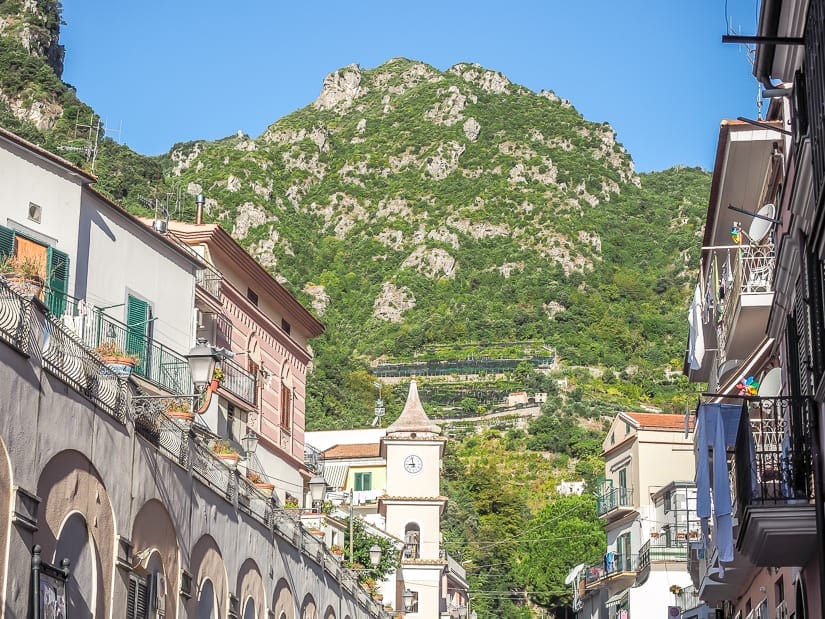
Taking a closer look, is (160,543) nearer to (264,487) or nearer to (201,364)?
(201,364)

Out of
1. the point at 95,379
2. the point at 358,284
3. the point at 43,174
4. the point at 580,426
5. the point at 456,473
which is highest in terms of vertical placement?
the point at 358,284

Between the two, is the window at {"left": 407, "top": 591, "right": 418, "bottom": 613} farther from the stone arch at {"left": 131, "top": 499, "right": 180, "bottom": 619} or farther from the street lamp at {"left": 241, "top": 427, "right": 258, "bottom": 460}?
the stone arch at {"left": 131, "top": 499, "right": 180, "bottom": 619}

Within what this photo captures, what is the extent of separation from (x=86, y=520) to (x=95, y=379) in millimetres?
1711

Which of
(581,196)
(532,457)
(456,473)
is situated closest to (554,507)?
(456,473)

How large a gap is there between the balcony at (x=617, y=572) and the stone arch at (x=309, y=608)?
26733 mm

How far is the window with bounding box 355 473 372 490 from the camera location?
79.4 m

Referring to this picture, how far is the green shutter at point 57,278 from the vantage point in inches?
1007

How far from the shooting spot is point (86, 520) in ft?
50.9

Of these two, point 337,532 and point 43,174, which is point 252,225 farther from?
point 43,174

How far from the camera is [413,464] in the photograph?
2746 inches

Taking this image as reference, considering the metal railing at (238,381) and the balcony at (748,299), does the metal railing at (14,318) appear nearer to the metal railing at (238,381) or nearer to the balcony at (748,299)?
the balcony at (748,299)

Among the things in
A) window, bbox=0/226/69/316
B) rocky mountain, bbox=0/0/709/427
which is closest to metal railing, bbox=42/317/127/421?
window, bbox=0/226/69/316

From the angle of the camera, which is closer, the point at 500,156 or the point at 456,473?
the point at 456,473

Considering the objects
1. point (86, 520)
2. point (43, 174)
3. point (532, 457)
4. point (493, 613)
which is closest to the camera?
point (86, 520)
